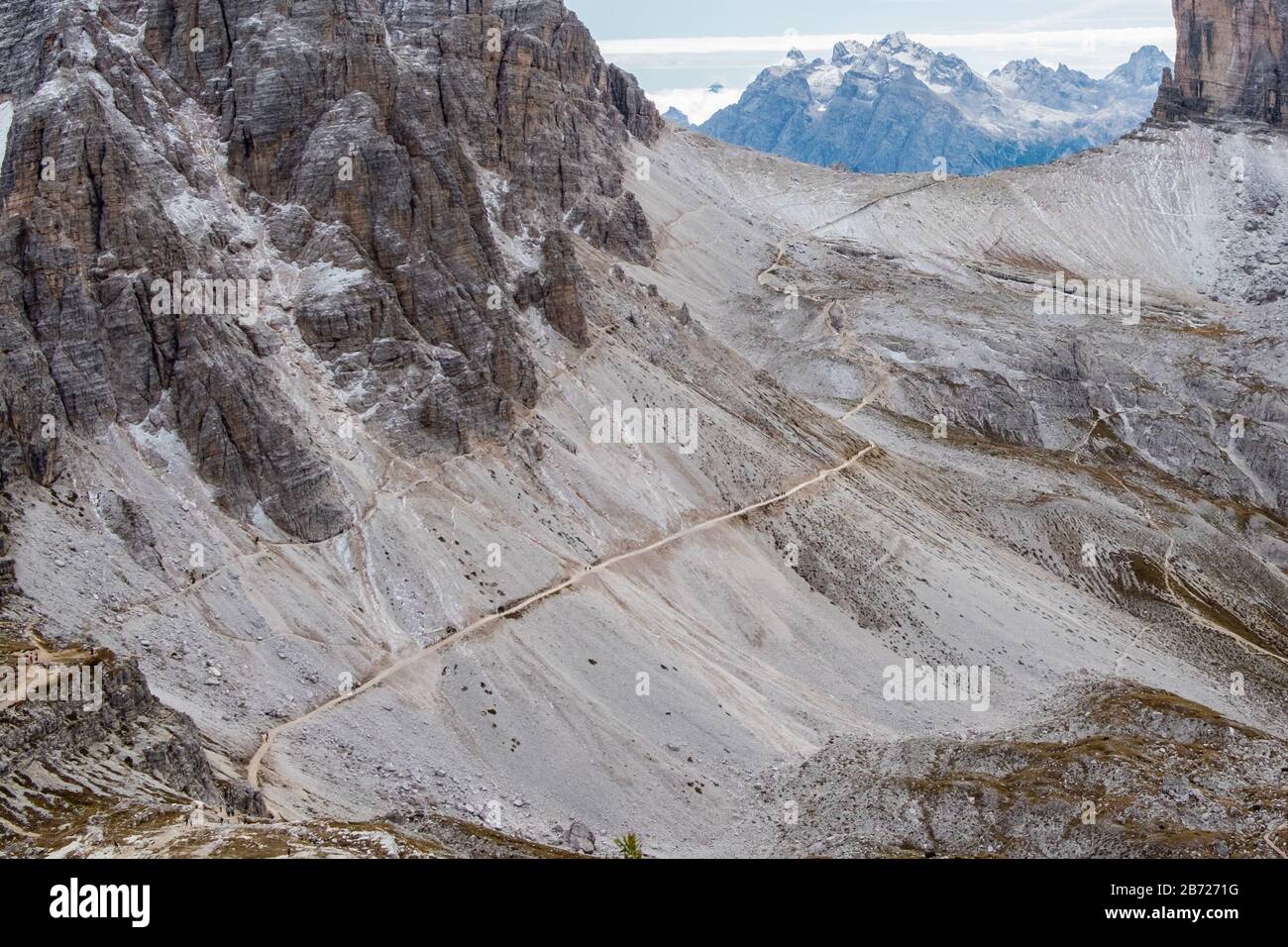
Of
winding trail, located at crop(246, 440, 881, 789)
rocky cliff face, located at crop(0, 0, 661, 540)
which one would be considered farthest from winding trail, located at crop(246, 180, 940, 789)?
rocky cliff face, located at crop(0, 0, 661, 540)

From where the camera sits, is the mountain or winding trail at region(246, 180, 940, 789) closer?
the mountain

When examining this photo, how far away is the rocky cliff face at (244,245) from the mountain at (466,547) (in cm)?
28

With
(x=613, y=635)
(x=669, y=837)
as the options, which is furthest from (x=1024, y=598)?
(x=669, y=837)

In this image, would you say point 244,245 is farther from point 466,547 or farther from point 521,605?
point 521,605

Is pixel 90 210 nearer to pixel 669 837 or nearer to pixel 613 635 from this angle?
pixel 613 635

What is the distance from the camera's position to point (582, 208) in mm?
145875

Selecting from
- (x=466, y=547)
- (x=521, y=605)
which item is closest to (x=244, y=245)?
(x=466, y=547)

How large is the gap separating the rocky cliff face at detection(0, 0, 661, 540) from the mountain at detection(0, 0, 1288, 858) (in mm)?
276

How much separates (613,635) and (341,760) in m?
22.5

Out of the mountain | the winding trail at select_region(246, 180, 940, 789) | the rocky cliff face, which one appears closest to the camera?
the mountain

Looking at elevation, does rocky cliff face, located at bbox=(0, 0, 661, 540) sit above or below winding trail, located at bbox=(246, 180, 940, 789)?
above

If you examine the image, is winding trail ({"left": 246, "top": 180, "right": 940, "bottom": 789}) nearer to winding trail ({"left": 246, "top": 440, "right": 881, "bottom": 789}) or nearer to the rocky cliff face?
winding trail ({"left": 246, "top": 440, "right": 881, "bottom": 789})

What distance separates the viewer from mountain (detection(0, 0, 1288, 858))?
61438 mm
